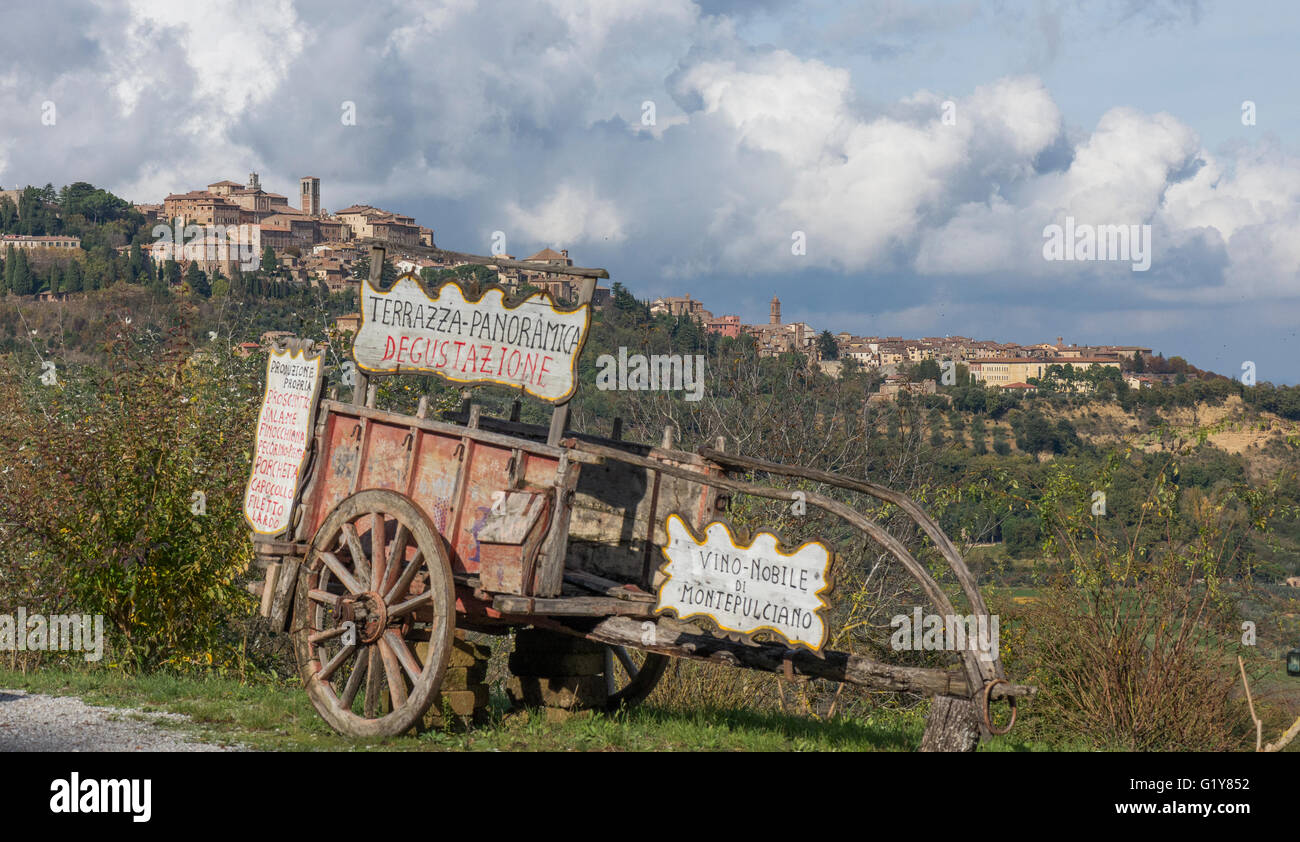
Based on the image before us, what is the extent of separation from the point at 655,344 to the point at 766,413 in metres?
6.76

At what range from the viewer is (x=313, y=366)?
820cm

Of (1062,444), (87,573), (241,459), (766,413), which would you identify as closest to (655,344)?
(766,413)

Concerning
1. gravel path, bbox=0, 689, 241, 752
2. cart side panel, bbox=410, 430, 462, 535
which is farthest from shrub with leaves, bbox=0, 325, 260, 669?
Answer: cart side panel, bbox=410, 430, 462, 535

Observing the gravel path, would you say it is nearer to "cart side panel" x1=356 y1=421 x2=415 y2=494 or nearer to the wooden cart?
the wooden cart

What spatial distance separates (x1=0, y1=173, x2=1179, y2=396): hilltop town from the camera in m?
57.7

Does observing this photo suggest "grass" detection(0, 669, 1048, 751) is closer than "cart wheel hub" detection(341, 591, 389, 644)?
Yes

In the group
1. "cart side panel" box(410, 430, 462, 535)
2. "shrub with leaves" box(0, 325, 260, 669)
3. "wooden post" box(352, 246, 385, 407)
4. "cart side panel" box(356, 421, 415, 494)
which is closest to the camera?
"cart side panel" box(410, 430, 462, 535)

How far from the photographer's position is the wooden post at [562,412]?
21.8 feet

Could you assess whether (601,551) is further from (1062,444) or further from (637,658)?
(1062,444)

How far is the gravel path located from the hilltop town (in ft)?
48.3

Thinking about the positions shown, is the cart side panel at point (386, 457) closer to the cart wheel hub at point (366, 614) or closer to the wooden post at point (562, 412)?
the cart wheel hub at point (366, 614)

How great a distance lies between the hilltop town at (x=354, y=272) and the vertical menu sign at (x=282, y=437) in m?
13.8

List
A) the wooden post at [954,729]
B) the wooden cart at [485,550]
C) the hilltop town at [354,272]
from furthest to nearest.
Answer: the hilltop town at [354,272] < the wooden cart at [485,550] < the wooden post at [954,729]

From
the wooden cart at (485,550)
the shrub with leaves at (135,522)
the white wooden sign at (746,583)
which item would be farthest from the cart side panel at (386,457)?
the shrub with leaves at (135,522)
